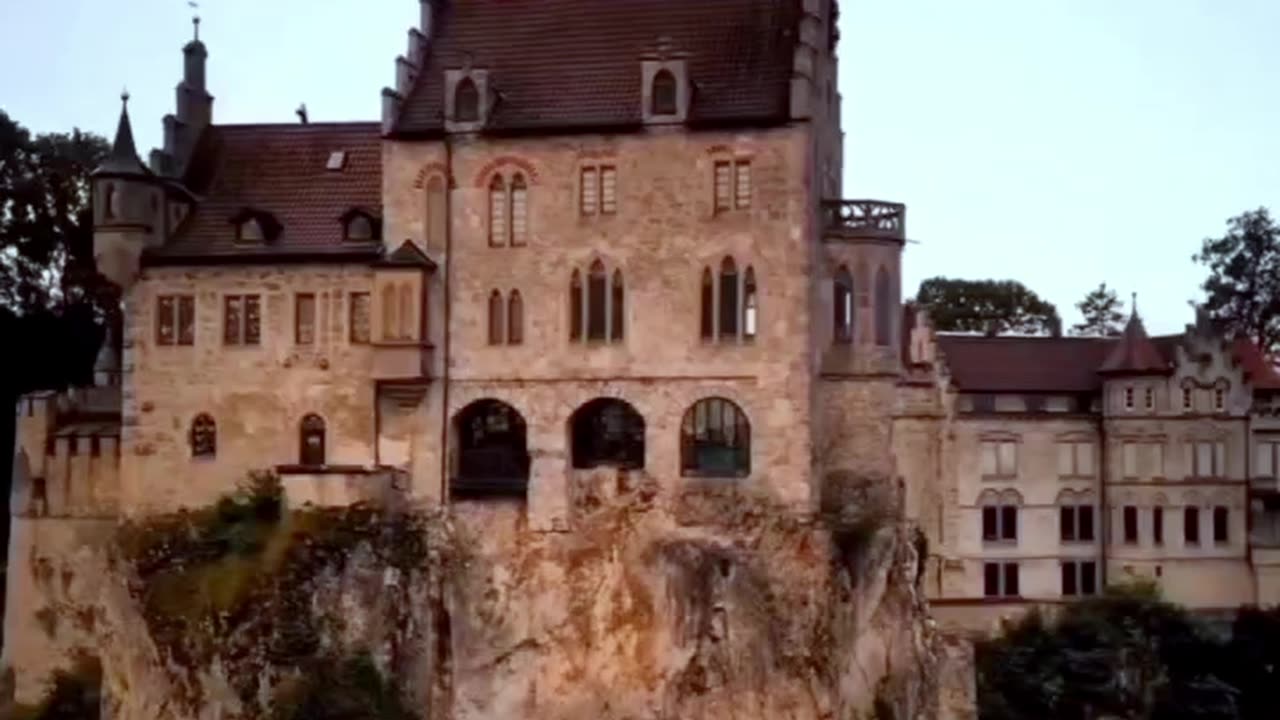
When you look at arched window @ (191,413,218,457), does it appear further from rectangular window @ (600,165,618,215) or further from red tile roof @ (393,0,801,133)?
rectangular window @ (600,165,618,215)

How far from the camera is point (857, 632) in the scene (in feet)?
156

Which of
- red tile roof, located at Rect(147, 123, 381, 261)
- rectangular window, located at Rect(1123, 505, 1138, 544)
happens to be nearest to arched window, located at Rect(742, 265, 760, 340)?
red tile roof, located at Rect(147, 123, 381, 261)

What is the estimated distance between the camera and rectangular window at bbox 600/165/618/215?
1868 inches

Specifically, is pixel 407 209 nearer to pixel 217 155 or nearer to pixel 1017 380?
pixel 217 155

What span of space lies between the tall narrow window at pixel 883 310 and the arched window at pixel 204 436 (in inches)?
705

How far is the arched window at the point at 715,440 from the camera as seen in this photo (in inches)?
1836

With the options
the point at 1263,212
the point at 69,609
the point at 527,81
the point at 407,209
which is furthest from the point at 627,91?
the point at 1263,212

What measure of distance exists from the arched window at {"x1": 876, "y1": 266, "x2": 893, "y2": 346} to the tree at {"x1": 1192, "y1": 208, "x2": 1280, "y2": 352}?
4611 centimetres

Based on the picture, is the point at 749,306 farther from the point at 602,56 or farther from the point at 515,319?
the point at 602,56

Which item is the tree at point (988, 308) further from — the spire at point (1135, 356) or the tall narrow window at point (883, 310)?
the tall narrow window at point (883, 310)

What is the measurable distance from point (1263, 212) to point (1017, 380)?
946 inches

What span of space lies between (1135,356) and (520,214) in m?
34.4

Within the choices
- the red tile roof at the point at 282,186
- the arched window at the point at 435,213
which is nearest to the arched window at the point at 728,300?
the arched window at the point at 435,213

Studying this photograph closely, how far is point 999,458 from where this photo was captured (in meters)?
72.7
